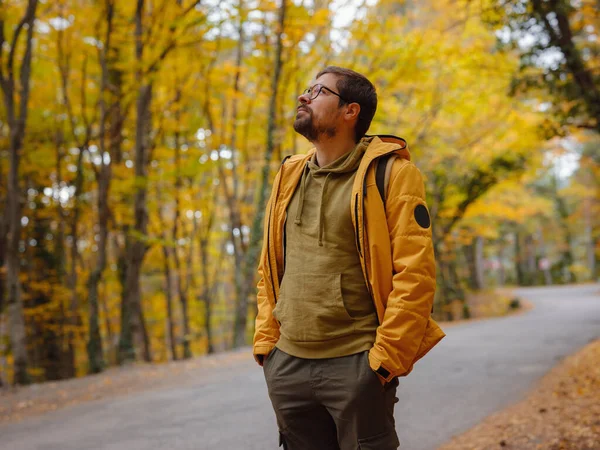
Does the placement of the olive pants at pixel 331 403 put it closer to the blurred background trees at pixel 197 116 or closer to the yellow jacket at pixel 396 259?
the yellow jacket at pixel 396 259

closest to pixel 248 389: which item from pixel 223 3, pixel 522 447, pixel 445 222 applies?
pixel 522 447

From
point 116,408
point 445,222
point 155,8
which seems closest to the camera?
point 116,408

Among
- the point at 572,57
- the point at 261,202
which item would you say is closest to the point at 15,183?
the point at 261,202

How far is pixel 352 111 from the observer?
2156mm

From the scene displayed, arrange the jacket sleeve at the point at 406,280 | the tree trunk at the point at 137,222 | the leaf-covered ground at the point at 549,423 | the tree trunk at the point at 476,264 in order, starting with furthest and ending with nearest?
1. the tree trunk at the point at 476,264
2. the tree trunk at the point at 137,222
3. the leaf-covered ground at the point at 549,423
4. the jacket sleeve at the point at 406,280

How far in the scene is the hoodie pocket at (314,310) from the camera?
1.97 metres

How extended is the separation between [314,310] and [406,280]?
38 cm

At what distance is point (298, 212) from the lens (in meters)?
2.18

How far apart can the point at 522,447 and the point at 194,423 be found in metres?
2.92

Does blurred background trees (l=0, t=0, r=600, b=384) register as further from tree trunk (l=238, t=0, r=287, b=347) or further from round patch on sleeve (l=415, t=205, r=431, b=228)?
round patch on sleeve (l=415, t=205, r=431, b=228)

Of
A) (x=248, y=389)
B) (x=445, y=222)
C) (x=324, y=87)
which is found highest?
(x=324, y=87)

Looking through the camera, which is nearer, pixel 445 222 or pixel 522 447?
pixel 522 447

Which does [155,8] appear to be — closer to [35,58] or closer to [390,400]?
[35,58]

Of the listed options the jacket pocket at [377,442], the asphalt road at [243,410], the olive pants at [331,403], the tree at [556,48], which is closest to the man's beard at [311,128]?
the olive pants at [331,403]
